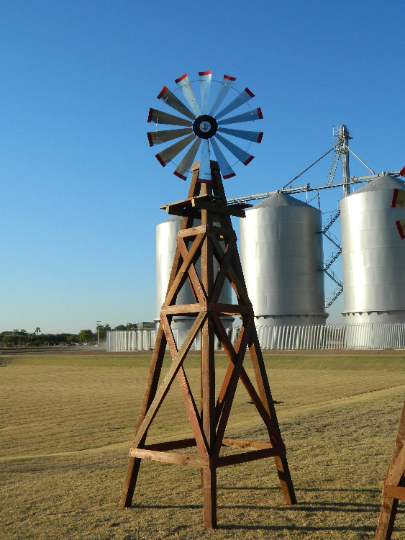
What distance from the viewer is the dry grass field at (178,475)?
6.21 metres

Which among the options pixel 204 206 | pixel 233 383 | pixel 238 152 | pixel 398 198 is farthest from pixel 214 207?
pixel 398 198

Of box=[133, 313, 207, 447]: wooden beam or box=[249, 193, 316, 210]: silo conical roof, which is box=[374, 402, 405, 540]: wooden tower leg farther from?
box=[249, 193, 316, 210]: silo conical roof

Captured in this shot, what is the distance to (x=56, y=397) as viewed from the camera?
21.2 m

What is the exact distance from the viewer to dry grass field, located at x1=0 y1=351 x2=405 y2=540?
6.21 meters

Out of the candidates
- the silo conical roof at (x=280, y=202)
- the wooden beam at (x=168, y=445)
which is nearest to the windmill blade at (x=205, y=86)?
the wooden beam at (x=168, y=445)

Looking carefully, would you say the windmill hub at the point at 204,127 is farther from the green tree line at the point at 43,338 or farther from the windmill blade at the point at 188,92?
the green tree line at the point at 43,338

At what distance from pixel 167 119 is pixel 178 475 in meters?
5.40

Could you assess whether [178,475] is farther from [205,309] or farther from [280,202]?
[280,202]

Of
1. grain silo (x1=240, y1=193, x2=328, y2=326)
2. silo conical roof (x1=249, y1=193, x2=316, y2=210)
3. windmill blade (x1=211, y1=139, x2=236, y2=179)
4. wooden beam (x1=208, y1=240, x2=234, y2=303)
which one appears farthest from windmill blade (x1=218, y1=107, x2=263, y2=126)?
silo conical roof (x1=249, y1=193, x2=316, y2=210)

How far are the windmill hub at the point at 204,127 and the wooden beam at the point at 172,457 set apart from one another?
439cm

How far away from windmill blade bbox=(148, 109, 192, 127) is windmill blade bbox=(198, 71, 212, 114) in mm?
320

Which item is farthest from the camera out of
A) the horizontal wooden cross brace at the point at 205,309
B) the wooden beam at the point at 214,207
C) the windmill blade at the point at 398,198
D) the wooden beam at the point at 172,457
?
the wooden beam at the point at 214,207

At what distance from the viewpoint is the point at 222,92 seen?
324 inches

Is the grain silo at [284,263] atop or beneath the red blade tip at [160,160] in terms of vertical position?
atop
